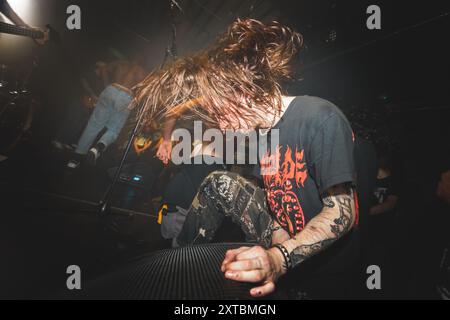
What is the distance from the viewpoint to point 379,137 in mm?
2688

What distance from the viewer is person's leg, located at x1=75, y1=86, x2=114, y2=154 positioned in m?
3.33

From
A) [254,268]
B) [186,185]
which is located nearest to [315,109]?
[254,268]

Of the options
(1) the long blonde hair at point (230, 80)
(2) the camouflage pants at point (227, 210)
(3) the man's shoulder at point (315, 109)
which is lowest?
(2) the camouflage pants at point (227, 210)

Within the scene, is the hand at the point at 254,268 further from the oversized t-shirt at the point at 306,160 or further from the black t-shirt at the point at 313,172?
the oversized t-shirt at the point at 306,160

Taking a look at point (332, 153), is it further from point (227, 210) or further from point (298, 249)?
point (227, 210)

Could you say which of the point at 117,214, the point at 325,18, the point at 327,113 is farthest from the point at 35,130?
the point at 325,18

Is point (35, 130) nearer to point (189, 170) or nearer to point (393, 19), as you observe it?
point (189, 170)

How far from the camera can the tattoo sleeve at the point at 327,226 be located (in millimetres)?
877

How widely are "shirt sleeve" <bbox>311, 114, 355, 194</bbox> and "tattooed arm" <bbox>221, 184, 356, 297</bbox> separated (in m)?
0.08

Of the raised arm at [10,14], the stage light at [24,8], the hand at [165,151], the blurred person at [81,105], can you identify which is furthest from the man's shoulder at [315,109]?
the stage light at [24,8]

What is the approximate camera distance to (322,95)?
3912 mm

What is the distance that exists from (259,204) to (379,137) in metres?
1.98

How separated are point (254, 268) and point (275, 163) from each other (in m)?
0.80

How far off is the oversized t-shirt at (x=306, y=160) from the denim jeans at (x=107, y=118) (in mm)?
2701
